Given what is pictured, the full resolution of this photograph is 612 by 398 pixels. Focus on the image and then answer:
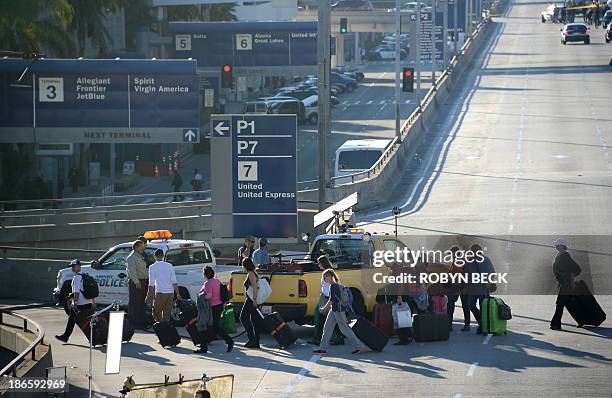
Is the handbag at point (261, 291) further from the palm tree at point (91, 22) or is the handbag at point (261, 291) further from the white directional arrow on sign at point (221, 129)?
the palm tree at point (91, 22)

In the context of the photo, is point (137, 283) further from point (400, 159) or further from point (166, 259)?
point (400, 159)

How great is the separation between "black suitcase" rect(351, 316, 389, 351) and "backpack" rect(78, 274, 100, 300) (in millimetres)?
4354

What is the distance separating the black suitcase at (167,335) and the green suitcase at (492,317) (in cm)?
496

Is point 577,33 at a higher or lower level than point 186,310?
higher

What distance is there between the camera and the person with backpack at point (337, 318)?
835 inches

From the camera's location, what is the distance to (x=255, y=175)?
28766mm

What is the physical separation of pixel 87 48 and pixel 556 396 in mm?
53451

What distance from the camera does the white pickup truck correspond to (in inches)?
1019

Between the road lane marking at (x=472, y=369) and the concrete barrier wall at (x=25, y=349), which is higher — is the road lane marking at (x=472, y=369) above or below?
below

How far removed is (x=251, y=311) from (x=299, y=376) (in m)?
2.80

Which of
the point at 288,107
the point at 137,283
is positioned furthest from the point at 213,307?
the point at 288,107

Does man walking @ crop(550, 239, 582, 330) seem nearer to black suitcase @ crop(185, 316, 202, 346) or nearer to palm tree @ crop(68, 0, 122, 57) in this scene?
black suitcase @ crop(185, 316, 202, 346)

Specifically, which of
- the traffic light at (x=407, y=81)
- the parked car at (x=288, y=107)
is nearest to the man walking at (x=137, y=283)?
the traffic light at (x=407, y=81)

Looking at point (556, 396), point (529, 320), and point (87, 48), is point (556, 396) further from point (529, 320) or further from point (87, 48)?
point (87, 48)
